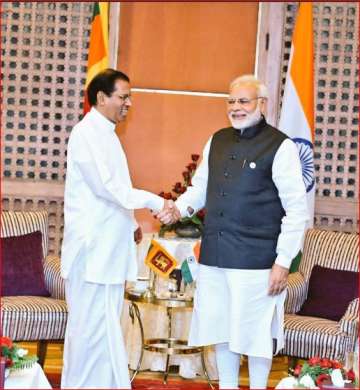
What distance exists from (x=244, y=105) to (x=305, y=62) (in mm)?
A: 2253

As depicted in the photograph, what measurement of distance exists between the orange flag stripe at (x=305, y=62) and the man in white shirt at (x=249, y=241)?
209 cm

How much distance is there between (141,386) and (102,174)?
157 centimetres

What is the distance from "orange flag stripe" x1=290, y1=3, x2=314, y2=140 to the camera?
628 cm

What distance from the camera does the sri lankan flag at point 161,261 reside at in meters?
5.05

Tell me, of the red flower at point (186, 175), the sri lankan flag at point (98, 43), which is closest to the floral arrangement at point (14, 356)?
the red flower at point (186, 175)

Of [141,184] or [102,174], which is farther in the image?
[141,184]

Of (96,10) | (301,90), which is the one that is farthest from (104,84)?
(301,90)

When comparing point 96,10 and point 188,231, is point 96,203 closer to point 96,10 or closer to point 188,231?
point 188,231

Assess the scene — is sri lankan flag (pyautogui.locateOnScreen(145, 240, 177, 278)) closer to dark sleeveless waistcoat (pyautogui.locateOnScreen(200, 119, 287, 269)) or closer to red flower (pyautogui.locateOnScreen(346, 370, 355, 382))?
dark sleeveless waistcoat (pyautogui.locateOnScreen(200, 119, 287, 269))

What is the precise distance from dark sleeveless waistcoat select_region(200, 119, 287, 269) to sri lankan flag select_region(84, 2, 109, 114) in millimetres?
2268

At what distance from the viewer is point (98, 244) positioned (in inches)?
171

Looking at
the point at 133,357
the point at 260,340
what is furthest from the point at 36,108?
the point at 260,340

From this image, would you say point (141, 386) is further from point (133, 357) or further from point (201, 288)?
point (201, 288)

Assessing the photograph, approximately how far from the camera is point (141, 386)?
5273 millimetres
